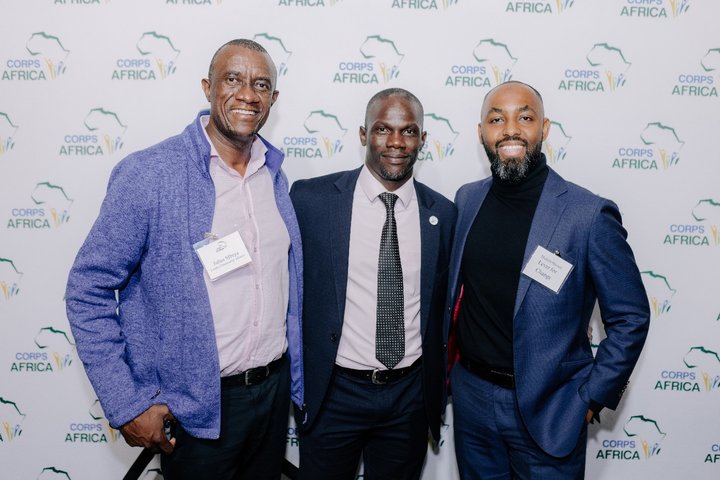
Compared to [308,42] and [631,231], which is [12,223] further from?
[631,231]

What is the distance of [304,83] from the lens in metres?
2.48

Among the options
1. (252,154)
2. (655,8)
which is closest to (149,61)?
(252,154)

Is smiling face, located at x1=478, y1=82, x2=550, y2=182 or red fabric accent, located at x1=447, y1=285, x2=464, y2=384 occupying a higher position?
smiling face, located at x1=478, y1=82, x2=550, y2=182

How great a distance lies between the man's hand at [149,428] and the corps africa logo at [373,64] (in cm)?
173

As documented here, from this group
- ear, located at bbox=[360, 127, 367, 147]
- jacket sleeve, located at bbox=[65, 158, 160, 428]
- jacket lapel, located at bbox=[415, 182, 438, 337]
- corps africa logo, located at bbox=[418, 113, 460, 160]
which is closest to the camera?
jacket sleeve, located at bbox=[65, 158, 160, 428]

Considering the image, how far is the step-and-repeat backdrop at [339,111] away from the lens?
Answer: 243 centimetres

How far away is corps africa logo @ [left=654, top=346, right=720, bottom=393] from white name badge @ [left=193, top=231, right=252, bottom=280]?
239 cm

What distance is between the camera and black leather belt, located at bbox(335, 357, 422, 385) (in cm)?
192

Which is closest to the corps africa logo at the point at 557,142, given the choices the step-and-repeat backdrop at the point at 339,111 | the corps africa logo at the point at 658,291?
the step-and-repeat backdrop at the point at 339,111

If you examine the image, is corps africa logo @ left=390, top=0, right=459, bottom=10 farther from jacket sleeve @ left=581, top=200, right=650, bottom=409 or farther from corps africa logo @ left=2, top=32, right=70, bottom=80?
corps africa logo @ left=2, top=32, right=70, bottom=80

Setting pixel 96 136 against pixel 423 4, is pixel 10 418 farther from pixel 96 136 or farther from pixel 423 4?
pixel 423 4

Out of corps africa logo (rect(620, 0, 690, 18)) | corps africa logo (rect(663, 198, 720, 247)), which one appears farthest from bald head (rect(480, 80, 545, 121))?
corps africa logo (rect(663, 198, 720, 247))

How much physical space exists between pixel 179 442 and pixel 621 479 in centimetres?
245

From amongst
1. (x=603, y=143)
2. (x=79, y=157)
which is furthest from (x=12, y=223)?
(x=603, y=143)
